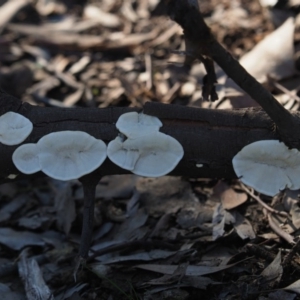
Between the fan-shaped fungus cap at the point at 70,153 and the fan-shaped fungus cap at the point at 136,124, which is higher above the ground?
the fan-shaped fungus cap at the point at 136,124

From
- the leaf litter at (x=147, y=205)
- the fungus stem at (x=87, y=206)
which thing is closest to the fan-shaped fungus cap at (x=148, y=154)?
the fungus stem at (x=87, y=206)

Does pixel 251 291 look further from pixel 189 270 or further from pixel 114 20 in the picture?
pixel 114 20

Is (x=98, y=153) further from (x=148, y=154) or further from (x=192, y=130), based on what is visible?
(x=192, y=130)

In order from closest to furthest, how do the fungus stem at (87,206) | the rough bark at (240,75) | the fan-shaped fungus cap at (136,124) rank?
1. the rough bark at (240,75)
2. the fan-shaped fungus cap at (136,124)
3. the fungus stem at (87,206)

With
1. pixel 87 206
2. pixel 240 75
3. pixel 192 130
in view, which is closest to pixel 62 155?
pixel 87 206

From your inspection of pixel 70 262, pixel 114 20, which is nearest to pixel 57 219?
pixel 70 262

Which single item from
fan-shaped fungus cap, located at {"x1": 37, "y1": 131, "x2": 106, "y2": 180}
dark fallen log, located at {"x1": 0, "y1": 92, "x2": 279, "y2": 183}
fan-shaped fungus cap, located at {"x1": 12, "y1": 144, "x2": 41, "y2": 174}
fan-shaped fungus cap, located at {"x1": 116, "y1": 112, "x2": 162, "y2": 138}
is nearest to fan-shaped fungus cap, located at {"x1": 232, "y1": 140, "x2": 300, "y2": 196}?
dark fallen log, located at {"x1": 0, "y1": 92, "x2": 279, "y2": 183}

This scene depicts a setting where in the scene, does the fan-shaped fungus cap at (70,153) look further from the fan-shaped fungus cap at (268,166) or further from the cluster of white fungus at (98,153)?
the fan-shaped fungus cap at (268,166)
